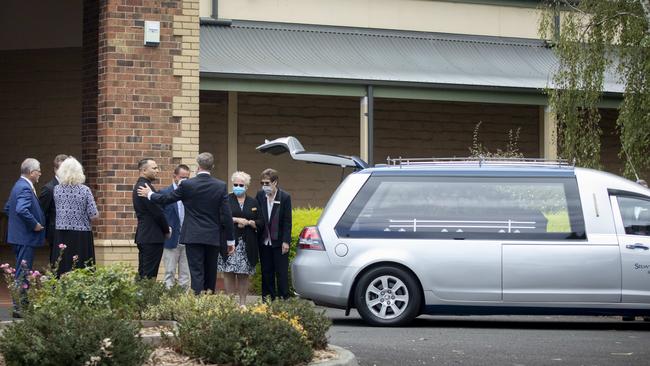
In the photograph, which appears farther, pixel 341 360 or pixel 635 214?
pixel 635 214

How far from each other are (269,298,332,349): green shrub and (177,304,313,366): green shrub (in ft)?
1.65

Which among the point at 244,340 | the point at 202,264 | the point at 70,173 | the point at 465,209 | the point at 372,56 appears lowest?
the point at 244,340

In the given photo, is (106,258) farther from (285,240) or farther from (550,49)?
(550,49)

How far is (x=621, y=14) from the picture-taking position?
1945cm

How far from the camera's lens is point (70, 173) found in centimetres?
1422

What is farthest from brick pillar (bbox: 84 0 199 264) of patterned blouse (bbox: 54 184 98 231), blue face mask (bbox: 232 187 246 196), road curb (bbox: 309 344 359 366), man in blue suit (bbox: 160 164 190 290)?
road curb (bbox: 309 344 359 366)

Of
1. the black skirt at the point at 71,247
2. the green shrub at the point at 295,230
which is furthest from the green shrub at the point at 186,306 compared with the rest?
the green shrub at the point at 295,230

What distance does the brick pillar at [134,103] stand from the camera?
58.6 feet

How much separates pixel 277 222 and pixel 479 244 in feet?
9.67

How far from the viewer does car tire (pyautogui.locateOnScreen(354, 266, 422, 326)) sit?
14586mm

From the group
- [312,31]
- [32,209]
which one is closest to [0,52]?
[312,31]

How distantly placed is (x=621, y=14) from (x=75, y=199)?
8.94 meters

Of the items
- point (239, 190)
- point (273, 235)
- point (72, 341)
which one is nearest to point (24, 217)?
point (239, 190)

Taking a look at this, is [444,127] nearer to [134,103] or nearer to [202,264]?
[134,103]
